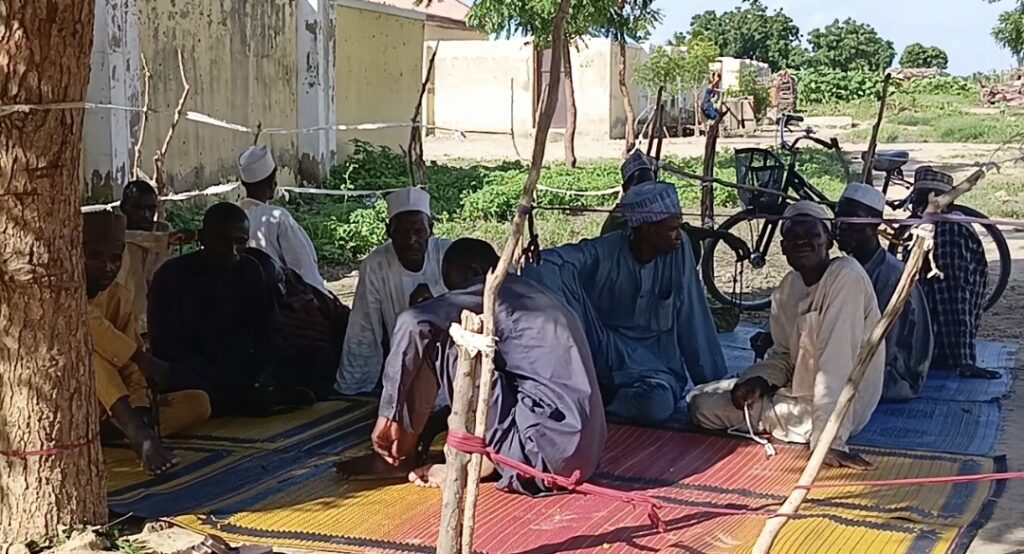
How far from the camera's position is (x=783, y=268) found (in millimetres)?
9984

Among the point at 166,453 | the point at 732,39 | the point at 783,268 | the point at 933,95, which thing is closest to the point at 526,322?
the point at 166,453

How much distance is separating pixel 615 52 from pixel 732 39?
31.0 meters

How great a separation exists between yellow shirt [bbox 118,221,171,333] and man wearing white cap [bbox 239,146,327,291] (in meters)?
0.47

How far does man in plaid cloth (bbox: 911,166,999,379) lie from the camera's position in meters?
6.27

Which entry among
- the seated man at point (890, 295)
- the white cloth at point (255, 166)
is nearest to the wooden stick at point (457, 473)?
the seated man at point (890, 295)

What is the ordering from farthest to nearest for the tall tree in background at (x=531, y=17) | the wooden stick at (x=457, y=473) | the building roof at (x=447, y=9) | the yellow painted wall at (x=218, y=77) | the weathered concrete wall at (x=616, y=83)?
the building roof at (x=447, y=9)
the weathered concrete wall at (x=616, y=83)
the tall tree in background at (x=531, y=17)
the yellow painted wall at (x=218, y=77)
the wooden stick at (x=457, y=473)

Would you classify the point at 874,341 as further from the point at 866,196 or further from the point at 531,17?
the point at 531,17

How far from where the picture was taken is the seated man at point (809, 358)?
184 inches

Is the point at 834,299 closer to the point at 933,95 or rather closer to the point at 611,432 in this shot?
the point at 611,432

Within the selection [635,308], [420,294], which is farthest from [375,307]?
[635,308]

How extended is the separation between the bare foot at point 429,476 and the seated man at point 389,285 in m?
1.37

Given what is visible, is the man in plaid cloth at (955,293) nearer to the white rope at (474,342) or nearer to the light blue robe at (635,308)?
the light blue robe at (635,308)

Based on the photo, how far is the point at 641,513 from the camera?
411cm

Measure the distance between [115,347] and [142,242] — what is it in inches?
66.4
